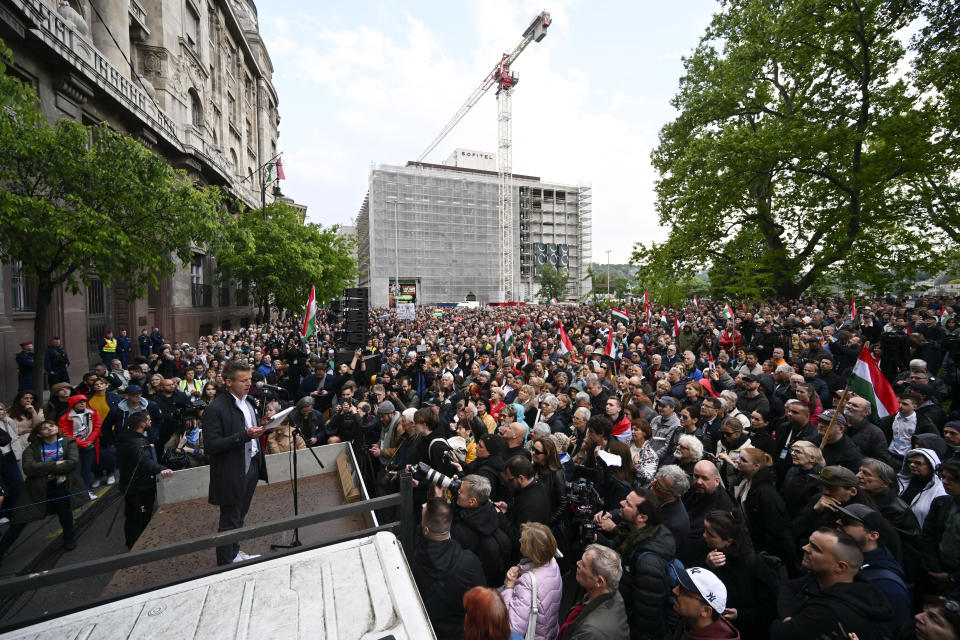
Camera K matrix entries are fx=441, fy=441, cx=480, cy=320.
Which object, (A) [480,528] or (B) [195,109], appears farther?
(B) [195,109]

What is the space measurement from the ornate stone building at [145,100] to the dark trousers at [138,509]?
6235 mm

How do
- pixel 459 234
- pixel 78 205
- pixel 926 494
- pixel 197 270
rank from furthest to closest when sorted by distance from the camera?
pixel 459 234 → pixel 197 270 → pixel 78 205 → pixel 926 494

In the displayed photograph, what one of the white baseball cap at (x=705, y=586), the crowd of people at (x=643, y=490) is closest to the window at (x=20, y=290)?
the crowd of people at (x=643, y=490)

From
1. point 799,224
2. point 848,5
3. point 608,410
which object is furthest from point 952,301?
point 608,410

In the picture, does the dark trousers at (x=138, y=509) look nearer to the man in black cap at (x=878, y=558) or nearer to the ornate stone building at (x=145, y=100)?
the ornate stone building at (x=145, y=100)

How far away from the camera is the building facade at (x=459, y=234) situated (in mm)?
69125

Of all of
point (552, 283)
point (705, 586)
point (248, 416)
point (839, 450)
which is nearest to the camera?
point (705, 586)

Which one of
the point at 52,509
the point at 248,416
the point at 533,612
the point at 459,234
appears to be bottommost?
the point at 52,509

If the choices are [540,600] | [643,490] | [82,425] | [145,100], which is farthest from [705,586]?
[145,100]

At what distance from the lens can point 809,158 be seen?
1546 centimetres

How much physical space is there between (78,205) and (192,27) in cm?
2363

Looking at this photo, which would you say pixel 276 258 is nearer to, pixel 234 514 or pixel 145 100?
pixel 145 100

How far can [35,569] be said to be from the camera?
5.36 metres

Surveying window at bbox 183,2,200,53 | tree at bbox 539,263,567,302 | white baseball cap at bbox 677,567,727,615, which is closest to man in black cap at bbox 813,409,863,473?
white baseball cap at bbox 677,567,727,615
